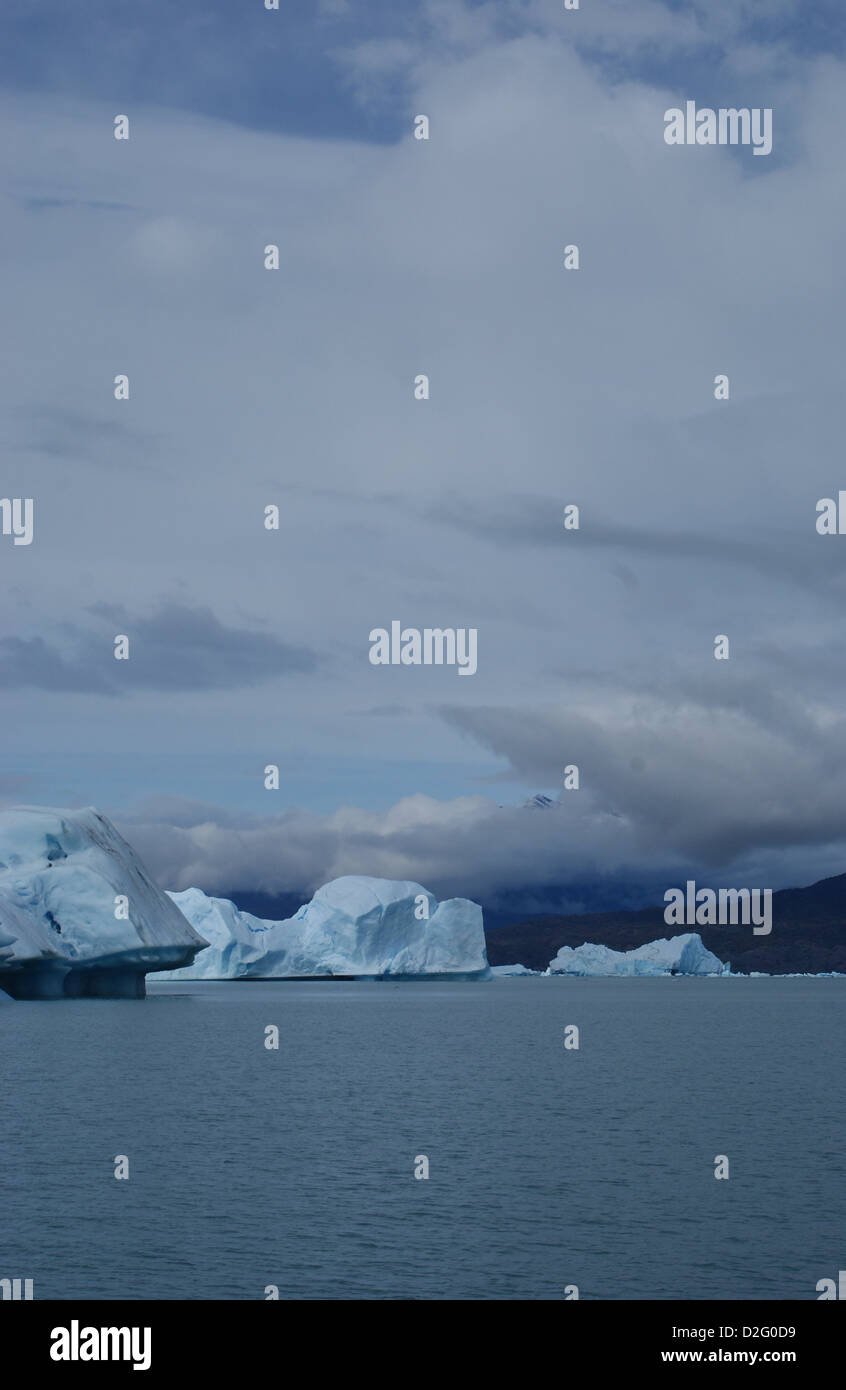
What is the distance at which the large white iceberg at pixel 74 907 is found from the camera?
6869 centimetres

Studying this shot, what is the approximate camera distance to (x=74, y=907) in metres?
69.6

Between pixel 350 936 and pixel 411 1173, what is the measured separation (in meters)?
99.9

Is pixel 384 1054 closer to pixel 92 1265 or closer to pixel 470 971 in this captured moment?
pixel 92 1265

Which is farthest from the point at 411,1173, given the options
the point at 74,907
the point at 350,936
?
the point at 350,936

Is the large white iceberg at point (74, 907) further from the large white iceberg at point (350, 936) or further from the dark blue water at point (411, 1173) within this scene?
the large white iceberg at point (350, 936)

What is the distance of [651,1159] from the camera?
28.3 metres

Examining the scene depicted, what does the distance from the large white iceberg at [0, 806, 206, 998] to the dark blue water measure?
1143 centimetres

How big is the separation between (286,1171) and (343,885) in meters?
98.9

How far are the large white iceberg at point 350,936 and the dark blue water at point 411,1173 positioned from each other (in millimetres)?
64785

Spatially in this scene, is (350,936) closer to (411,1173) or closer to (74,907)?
(74,907)

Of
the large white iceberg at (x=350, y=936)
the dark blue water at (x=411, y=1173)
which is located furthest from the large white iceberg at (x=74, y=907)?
the large white iceberg at (x=350, y=936)

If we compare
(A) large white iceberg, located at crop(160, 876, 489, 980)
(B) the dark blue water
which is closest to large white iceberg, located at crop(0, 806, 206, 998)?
(B) the dark blue water
